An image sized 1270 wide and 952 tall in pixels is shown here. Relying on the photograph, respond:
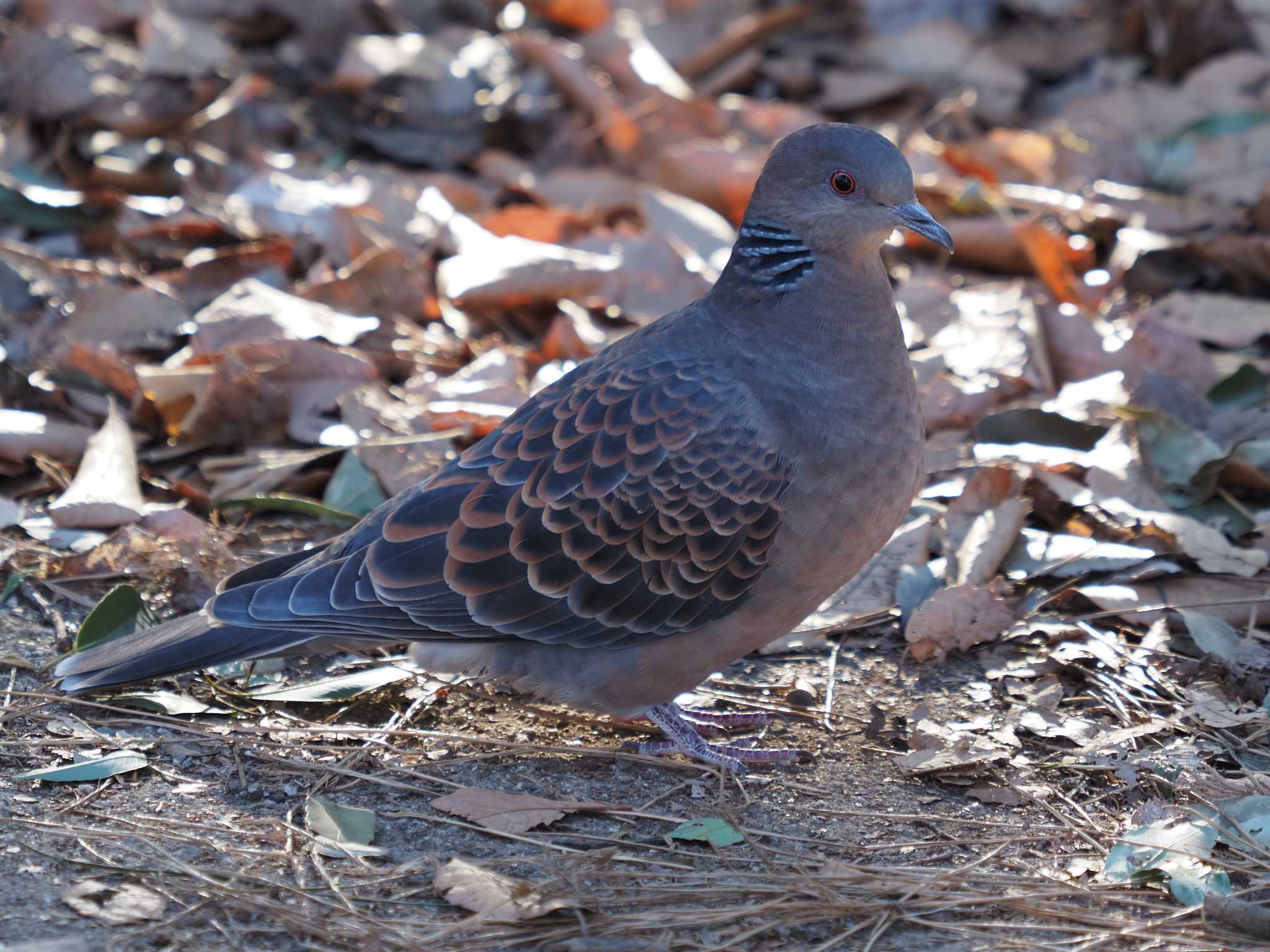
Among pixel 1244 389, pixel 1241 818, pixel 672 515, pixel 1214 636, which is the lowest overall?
pixel 1241 818

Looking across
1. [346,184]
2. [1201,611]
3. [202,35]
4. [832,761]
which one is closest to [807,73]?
[346,184]

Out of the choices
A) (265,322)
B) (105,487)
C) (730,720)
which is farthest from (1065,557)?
(105,487)

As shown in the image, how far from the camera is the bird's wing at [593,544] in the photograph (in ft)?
10.5

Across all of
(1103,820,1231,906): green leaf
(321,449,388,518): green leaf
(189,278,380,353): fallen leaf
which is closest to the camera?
(1103,820,1231,906): green leaf

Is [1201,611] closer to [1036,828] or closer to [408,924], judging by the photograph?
[1036,828]

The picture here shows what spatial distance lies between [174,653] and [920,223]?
77.0 inches

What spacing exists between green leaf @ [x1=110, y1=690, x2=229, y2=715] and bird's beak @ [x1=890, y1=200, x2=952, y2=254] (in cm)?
197

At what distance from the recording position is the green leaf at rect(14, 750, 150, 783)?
304cm

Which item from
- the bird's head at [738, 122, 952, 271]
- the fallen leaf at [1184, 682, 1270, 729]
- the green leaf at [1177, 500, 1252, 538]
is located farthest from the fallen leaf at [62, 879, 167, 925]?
the green leaf at [1177, 500, 1252, 538]

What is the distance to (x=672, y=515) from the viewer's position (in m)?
3.24

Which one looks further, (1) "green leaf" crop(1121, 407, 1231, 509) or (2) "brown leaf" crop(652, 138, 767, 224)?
(2) "brown leaf" crop(652, 138, 767, 224)

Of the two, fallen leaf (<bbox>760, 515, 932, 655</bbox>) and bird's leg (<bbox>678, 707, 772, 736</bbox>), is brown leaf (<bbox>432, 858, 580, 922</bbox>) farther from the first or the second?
fallen leaf (<bbox>760, 515, 932, 655</bbox>)

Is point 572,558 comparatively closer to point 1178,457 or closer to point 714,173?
point 1178,457

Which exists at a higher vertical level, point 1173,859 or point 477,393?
point 477,393
